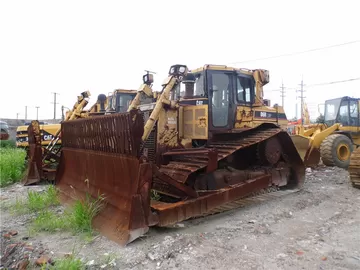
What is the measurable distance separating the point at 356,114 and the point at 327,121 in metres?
1.07

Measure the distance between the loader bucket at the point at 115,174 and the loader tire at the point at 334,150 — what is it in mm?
7381

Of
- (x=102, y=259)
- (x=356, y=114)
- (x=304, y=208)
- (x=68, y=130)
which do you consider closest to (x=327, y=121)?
(x=356, y=114)

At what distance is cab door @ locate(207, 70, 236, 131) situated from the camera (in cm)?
593

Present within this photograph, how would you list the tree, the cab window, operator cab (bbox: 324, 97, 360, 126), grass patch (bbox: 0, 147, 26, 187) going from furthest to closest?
the tree, operator cab (bbox: 324, 97, 360, 126), grass patch (bbox: 0, 147, 26, 187), the cab window

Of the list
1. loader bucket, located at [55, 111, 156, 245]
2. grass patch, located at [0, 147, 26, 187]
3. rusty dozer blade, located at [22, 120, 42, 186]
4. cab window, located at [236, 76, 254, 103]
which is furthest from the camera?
grass patch, located at [0, 147, 26, 187]

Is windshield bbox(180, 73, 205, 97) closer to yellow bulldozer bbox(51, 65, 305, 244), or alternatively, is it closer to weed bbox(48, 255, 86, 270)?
yellow bulldozer bbox(51, 65, 305, 244)

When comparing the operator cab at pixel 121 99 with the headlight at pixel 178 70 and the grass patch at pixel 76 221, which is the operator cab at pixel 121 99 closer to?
the headlight at pixel 178 70

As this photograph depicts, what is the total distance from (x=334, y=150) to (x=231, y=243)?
22.8 feet

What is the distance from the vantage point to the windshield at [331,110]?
38.3 ft

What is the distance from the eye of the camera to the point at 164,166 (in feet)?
17.4


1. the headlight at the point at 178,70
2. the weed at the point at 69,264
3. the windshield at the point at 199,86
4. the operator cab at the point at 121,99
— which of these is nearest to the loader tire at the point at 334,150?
the windshield at the point at 199,86

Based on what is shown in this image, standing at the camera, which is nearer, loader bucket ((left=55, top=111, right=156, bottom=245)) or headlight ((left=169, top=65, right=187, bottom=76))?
loader bucket ((left=55, top=111, right=156, bottom=245))

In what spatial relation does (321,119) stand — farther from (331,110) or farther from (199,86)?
(199,86)

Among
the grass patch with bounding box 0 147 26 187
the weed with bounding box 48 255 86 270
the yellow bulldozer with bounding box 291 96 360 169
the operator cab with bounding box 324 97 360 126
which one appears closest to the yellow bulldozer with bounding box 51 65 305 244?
the weed with bounding box 48 255 86 270
